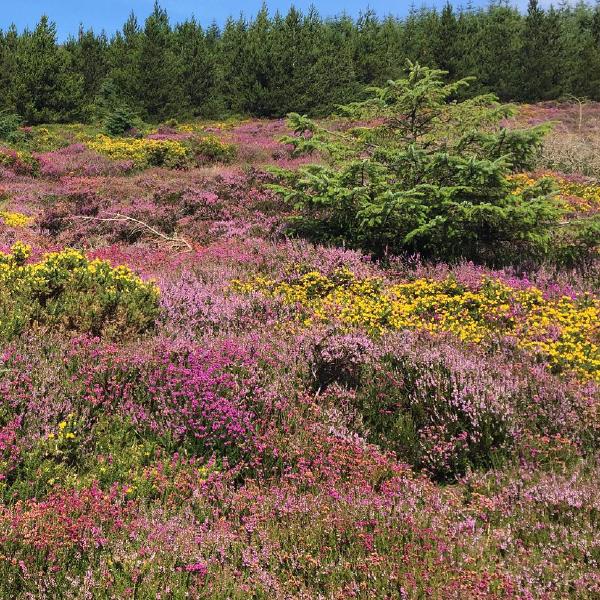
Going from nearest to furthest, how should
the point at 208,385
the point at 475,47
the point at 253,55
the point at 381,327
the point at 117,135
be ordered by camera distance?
1. the point at 208,385
2. the point at 381,327
3. the point at 117,135
4. the point at 253,55
5. the point at 475,47

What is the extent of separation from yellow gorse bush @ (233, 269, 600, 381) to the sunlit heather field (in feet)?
0.10

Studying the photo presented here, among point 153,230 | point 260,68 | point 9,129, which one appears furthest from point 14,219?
point 260,68

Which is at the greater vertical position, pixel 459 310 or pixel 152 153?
pixel 152 153

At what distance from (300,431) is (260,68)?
40.0 m

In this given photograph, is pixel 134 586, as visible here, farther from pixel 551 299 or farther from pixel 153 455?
pixel 551 299

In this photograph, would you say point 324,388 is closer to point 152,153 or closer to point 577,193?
point 577,193

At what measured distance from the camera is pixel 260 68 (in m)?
38.9

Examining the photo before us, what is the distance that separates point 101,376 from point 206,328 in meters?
1.52

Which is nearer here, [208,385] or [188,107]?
[208,385]

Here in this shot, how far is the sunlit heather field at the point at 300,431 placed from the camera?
8.09ft

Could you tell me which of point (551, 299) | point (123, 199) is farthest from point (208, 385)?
point (123, 199)

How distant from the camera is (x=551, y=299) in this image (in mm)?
6059

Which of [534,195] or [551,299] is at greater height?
[534,195]

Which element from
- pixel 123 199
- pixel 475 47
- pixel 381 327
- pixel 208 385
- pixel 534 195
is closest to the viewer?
pixel 208 385
